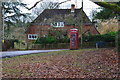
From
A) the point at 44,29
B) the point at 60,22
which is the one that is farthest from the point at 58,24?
the point at 44,29

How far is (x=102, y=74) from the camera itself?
5.59m

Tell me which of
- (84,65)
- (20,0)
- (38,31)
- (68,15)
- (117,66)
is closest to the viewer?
(117,66)

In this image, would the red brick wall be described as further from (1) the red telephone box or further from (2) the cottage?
(1) the red telephone box

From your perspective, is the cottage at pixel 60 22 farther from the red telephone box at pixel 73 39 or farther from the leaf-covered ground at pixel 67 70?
the leaf-covered ground at pixel 67 70

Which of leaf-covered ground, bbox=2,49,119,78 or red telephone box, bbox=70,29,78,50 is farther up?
red telephone box, bbox=70,29,78,50

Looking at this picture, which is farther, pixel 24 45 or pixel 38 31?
pixel 38 31

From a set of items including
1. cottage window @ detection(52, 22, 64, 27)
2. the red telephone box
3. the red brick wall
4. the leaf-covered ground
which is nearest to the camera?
the leaf-covered ground

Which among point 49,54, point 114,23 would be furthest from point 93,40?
point 49,54

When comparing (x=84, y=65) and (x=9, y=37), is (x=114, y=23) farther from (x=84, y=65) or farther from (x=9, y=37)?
(x=9, y=37)

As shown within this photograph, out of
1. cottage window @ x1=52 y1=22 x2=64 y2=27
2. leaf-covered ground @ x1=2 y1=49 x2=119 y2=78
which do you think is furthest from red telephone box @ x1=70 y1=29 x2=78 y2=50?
leaf-covered ground @ x1=2 y1=49 x2=119 y2=78

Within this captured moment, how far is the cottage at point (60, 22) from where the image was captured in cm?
1128

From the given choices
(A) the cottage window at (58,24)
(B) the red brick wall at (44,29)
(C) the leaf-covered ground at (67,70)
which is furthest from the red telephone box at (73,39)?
(C) the leaf-covered ground at (67,70)

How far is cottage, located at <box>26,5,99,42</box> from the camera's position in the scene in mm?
11281

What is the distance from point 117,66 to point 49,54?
374 centimetres
